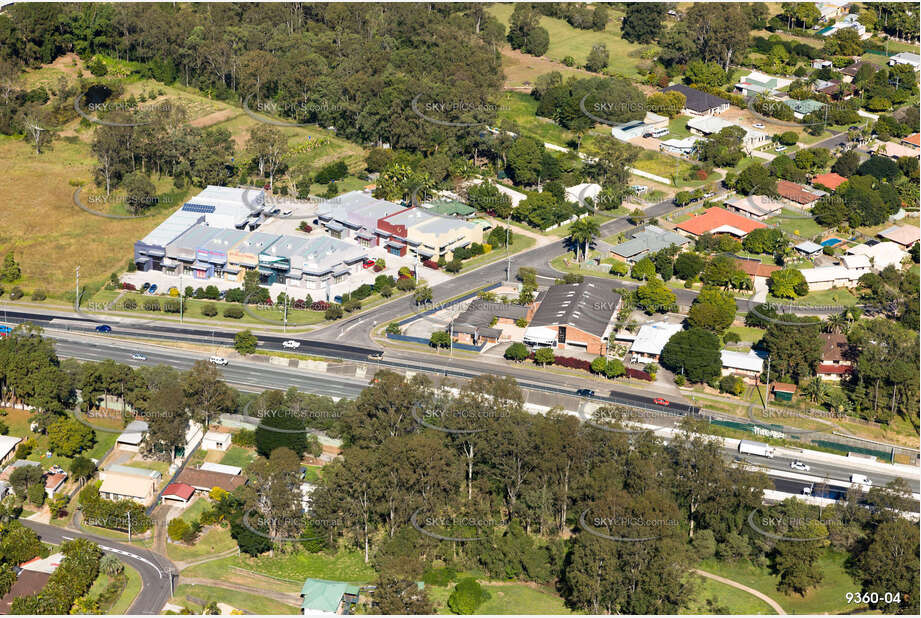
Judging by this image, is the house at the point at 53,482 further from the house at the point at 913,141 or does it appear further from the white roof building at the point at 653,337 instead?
the house at the point at 913,141

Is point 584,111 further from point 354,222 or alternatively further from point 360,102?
point 354,222

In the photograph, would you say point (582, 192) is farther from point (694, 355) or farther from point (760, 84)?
point (760, 84)

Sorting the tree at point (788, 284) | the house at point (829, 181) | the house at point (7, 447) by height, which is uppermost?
the house at point (829, 181)

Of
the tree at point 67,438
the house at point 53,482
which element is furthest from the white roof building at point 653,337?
the house at point 53,482

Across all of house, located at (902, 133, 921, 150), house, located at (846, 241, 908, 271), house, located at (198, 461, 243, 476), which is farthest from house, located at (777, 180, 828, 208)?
house, located at (198, 461, 243, 476)

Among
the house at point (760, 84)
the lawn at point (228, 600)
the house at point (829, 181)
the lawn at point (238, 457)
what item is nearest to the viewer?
the lawn at point (228, 600)

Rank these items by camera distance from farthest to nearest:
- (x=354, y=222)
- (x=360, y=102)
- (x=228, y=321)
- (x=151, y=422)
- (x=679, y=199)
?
(x=360, y=102) → (x=679, y=199) → (x=354, y=222) → (x=228, y=321) → (x=151, y=422)

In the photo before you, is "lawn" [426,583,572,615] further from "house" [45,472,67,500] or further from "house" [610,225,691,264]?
"house" [610,225,691,264]

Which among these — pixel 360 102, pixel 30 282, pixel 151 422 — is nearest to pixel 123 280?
pixel 30 282
